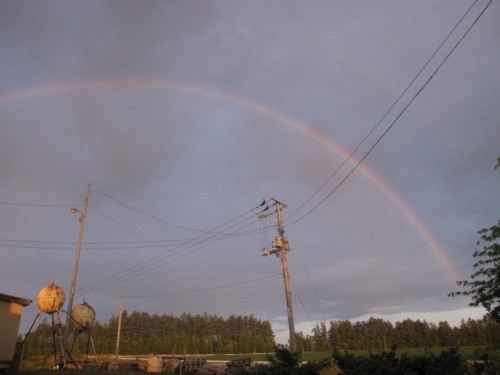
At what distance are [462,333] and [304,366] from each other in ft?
426

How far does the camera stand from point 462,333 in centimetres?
12000

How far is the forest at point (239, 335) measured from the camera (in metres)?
123

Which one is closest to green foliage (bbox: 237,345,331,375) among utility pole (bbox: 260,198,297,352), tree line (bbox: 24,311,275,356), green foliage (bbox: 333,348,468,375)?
green foliage (bbox: 333,348,468,375)

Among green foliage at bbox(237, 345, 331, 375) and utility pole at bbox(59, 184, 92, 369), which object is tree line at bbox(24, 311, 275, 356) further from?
green foliage at bbox(237, 345, 331, 375)

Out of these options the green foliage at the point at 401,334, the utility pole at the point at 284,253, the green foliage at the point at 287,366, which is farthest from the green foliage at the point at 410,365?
the green foliage at the point at 401,334

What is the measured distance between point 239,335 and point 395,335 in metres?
53.9

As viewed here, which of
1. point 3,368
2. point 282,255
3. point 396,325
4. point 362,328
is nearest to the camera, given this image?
point 3,368

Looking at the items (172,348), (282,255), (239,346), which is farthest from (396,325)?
(282,255)

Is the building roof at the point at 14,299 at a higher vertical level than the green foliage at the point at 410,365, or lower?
higher

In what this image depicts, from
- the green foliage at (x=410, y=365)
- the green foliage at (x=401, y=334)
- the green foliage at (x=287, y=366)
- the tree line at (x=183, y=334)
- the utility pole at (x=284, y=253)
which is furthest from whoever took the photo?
the tree line at (x=183, y=334)

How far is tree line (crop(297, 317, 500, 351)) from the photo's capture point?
388ft

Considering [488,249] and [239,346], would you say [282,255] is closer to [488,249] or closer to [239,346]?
[488,249]

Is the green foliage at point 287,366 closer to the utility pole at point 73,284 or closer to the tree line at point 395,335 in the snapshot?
the utility pole at point 73,284

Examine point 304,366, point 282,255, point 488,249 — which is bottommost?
point 304,366
